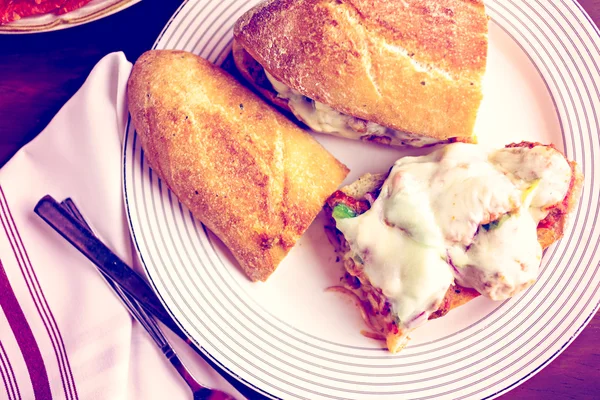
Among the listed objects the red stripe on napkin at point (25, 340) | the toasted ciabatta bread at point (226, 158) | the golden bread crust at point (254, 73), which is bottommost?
the red stripe on napkin at point (25, 340)

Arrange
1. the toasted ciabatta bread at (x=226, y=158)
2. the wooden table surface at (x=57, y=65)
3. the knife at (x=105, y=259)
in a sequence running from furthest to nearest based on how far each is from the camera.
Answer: the wooden table surface at (x=57, y=65)
the knife at (x=105, y=259)
the toasted ciabatta bread at (x=226, y=158)

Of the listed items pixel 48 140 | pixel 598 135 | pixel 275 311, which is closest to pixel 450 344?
pixel 275 311

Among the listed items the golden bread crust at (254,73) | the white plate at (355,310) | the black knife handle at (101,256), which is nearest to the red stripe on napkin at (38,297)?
the black knife handle at (101,256)

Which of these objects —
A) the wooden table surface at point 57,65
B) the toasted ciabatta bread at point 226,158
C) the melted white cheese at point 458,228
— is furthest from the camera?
the wooden table surface at point 57,65

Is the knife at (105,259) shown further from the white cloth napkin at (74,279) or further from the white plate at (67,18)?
the white plate at (67,18)

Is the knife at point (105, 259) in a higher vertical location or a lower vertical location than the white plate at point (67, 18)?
lower

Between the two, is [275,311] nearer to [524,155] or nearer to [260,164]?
[260,164]

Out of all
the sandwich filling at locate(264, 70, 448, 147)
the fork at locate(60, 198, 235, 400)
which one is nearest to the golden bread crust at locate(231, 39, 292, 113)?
the sandwich filling at locate(264, 70, 448, 147)

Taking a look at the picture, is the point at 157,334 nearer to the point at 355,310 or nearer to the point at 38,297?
the point at 38,297

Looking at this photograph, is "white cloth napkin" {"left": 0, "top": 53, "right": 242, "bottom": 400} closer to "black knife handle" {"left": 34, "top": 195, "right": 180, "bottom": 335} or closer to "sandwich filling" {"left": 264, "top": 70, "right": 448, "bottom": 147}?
"black knife handle" {"left": 34, "top": 195, "right": 180, "bottom": 335}
